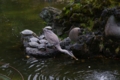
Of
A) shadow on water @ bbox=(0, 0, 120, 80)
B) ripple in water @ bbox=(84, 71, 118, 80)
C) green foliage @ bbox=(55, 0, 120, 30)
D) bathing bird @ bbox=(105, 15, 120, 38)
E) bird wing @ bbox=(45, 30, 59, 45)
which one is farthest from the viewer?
green foliage @ bbox=(55, 0, 120, 30)

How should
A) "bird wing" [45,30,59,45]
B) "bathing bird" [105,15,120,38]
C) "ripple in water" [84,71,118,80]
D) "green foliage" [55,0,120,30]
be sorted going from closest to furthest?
"ripple in water" [84,71,118,80] < "bathing bird" [105,15,120,38] < "bird wing" [45,30,59,45] < "green foliage" [55,0,120,30]

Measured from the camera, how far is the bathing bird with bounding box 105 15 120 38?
21.7 feet

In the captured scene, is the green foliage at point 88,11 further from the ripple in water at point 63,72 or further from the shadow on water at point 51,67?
the ripple in water at point 63,72

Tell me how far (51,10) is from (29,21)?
138cm

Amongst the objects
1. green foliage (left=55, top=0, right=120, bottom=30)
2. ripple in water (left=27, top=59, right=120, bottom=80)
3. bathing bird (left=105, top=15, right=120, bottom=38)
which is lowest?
ripple in water (left=27, top=59, right=120, bottom=80)

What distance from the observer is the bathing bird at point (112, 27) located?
21.7 feet

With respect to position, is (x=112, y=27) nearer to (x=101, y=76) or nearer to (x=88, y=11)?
(x=88, y=11)

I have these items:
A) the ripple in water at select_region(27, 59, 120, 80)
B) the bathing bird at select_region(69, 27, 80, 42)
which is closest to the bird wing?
the bathing bird at select_region(69, 27, 80, 42)

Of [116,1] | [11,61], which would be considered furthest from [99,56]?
[11,61]

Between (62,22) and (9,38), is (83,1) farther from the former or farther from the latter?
(9,38)

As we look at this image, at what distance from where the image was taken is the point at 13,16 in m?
12.8

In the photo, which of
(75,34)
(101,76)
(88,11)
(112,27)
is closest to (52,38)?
(75,34)

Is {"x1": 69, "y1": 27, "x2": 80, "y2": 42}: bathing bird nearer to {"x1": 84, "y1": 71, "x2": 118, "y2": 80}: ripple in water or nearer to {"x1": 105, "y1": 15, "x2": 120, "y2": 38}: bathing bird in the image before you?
{"x1": 105, "y1": 15, "x2": 120, "y2": 38}: bathing bird

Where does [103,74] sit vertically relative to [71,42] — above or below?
below
